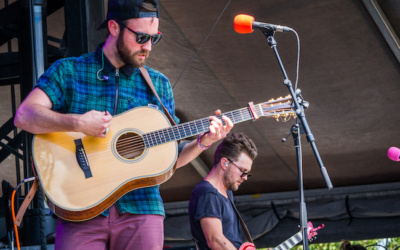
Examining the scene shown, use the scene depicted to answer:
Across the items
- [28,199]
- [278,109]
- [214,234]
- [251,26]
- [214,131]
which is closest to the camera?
[28,199]

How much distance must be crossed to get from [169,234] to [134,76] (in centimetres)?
523

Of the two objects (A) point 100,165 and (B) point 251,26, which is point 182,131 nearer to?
(A) point 100,165

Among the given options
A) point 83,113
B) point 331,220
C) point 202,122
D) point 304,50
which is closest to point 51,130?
point 83,113

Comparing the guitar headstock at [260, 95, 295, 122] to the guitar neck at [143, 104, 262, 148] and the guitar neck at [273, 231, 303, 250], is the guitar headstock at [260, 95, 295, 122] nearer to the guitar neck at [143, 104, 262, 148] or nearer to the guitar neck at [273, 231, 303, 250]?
the guitar neck at [143, 104, 262, 148]

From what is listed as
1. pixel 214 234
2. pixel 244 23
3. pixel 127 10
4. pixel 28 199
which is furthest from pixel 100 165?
pixel 214 234

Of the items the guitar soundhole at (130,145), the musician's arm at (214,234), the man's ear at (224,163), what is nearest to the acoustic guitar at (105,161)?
the guitar soundhole at (130,145)

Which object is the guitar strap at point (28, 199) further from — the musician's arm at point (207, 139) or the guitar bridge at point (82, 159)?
the musician's arm at point (207, 139)

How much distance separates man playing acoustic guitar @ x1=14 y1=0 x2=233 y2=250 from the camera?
97.0 inches

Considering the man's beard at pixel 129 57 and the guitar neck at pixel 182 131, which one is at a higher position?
the man's beard at pixel 129 57

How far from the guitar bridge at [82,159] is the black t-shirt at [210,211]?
205 centimetres

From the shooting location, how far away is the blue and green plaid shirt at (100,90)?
8.49 feet

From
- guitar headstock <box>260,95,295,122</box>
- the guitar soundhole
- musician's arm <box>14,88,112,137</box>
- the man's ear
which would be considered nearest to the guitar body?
the guitar soundhole

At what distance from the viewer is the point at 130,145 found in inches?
107

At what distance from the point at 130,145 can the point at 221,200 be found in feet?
6.83
